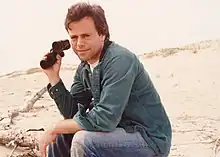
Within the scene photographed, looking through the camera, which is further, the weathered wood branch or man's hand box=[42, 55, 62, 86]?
the weathered wood branch

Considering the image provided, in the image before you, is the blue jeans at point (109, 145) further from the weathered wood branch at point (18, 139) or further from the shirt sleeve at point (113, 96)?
the weathered wood branch at point (18, 139)

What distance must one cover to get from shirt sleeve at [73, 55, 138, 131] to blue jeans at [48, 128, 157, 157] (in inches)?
1.1

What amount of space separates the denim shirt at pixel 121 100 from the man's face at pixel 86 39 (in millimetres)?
44

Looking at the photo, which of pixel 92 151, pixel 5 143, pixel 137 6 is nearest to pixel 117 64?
pixel 92 151

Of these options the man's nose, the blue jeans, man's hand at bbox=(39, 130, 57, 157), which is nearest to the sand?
man's hand at bbox=(39, 130, 57, 157)

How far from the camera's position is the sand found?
3094 mm

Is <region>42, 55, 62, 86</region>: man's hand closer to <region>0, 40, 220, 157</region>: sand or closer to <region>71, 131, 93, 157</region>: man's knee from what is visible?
<region>71, 131, 93, 157</region>: man's knee

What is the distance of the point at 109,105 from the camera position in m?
1.66

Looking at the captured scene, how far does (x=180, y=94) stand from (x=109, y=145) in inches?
102

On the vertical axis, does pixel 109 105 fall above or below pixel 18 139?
above

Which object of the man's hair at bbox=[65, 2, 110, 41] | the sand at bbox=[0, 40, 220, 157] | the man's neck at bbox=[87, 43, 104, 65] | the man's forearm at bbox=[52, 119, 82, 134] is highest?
the man's hair at bbox=[65, 2, 110, 41]

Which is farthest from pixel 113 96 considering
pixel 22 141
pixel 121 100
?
pixel 22 141

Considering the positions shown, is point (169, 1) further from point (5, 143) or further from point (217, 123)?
point (5, 143)

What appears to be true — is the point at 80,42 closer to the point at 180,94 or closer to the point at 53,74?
the point at 53,74
